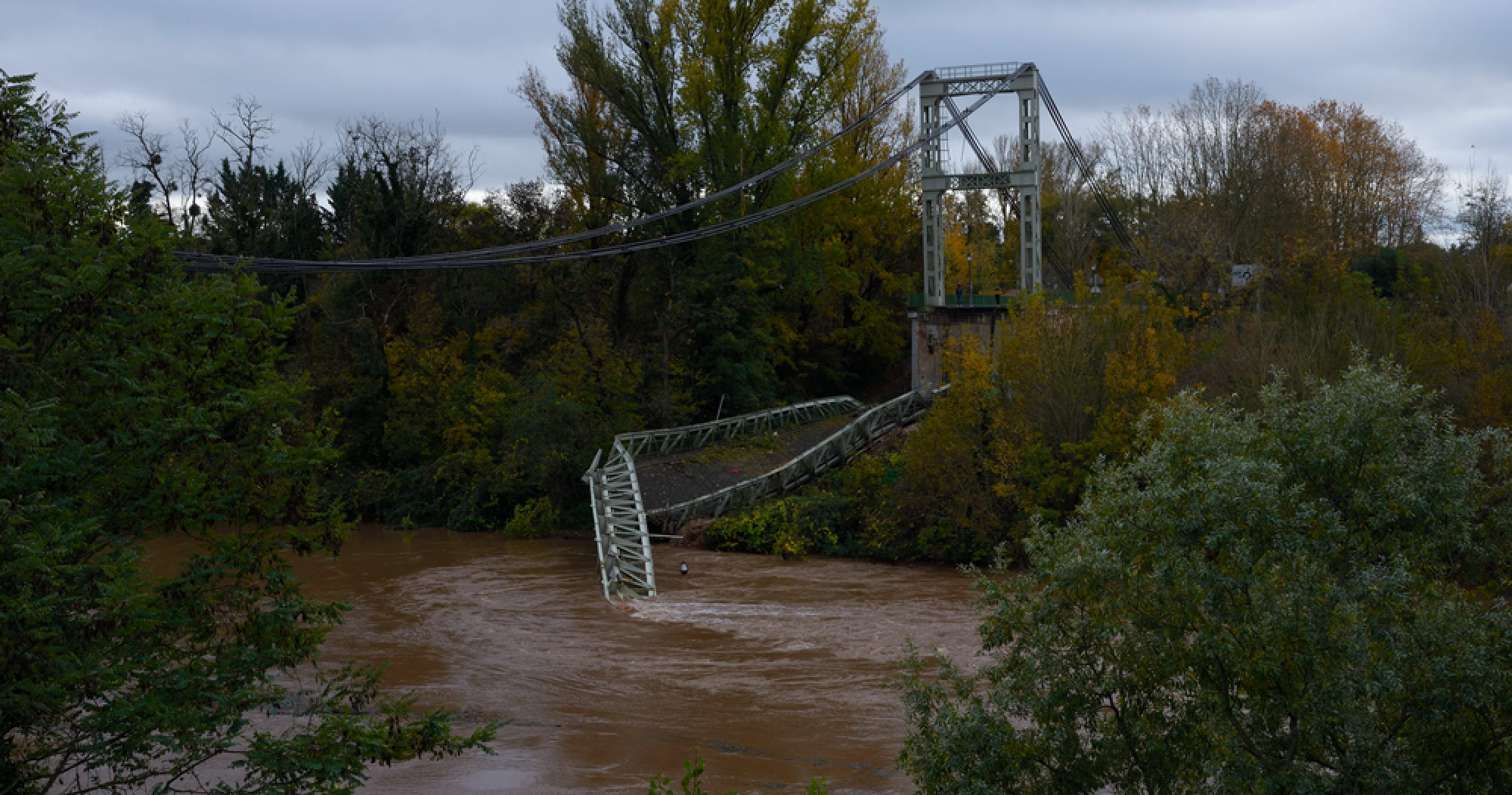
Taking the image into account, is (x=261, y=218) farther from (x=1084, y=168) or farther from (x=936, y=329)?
(x=1084, y=168)

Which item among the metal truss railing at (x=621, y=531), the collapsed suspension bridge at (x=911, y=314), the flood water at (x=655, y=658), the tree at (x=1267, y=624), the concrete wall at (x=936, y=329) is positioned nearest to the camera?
the tree at (x=1267, y=624)

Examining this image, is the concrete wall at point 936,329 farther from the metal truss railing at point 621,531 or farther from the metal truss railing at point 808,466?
the metal truss railing at point 621,531

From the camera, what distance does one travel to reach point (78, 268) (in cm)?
819

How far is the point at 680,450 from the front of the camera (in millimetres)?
32125

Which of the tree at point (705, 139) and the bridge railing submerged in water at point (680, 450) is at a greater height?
the tree at point (705, 139)

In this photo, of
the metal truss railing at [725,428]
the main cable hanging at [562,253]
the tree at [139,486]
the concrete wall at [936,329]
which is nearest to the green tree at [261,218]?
the main cable hanging at [562,253]

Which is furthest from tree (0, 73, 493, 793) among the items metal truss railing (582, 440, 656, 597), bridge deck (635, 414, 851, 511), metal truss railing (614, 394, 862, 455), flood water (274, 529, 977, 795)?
metal truss railing (614, 394, 862, 455)

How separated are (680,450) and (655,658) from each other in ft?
48.6

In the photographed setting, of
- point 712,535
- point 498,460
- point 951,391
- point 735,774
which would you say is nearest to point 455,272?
point 498,460

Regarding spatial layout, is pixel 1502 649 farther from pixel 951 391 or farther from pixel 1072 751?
pixel 951 391

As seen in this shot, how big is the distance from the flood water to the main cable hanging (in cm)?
617

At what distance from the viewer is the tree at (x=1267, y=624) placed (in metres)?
6.71

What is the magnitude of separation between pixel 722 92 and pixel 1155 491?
108 feet

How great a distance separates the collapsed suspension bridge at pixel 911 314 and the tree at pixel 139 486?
13726 millimetres
